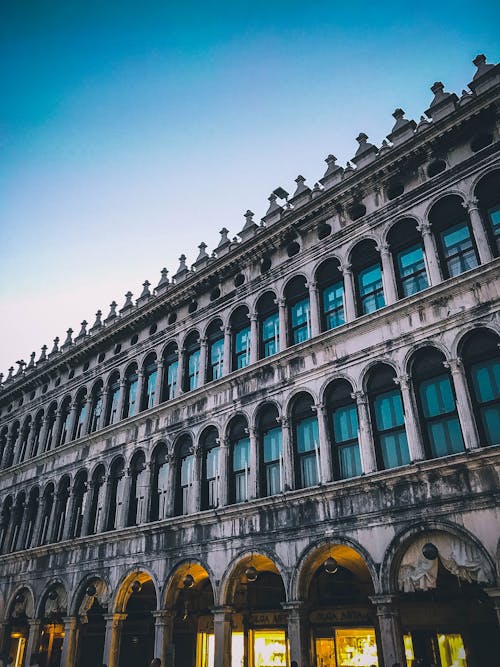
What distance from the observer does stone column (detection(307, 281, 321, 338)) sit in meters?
16.2

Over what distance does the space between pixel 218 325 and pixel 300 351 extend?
195 inches

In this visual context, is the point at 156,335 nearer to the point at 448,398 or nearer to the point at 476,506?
the point at 448,398

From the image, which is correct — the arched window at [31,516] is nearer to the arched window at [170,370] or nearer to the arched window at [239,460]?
the arched window at [170,370]

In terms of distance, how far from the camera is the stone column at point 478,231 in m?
13.1

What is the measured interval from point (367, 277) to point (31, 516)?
60.4 feet

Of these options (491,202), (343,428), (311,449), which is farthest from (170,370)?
(491,202)

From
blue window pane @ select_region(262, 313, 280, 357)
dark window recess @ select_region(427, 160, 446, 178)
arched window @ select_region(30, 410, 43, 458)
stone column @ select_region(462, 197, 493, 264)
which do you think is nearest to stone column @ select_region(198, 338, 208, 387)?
blue window pane @ select_region(262, 313, 280, 357)

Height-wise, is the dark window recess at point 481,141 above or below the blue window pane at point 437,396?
above

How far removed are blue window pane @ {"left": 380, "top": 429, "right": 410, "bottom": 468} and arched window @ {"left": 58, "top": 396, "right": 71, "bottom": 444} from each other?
1605 centimetres

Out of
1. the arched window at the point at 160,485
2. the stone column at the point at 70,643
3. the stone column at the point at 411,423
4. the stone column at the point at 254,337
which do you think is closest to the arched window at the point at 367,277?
the stone column at the point at 411,423

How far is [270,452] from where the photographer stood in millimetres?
15914

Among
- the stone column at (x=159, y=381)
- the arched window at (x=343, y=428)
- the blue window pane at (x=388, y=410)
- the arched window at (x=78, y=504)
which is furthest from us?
the arched window at (x=78, y=504)

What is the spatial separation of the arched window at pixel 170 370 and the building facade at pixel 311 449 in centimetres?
10

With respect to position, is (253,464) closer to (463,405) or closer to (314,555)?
(314,555)
